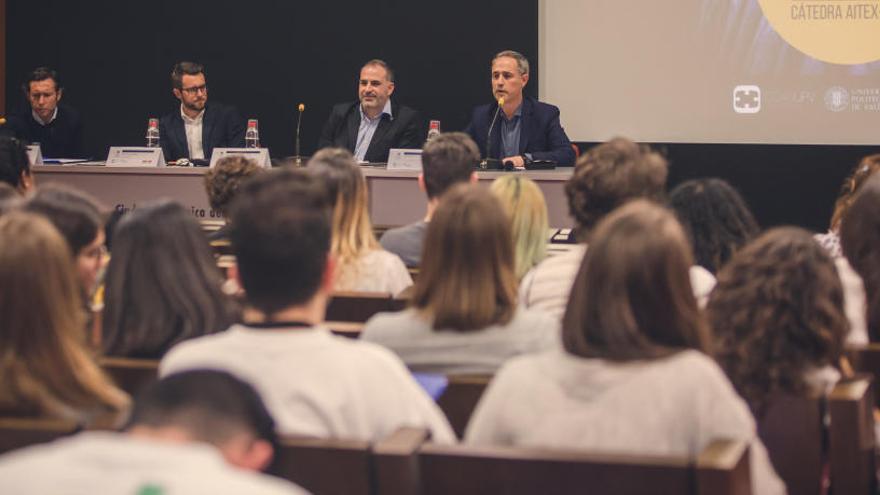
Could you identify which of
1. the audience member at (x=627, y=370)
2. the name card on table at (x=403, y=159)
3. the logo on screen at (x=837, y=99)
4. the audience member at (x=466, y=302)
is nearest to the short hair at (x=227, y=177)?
the audience member at (x=466, y=302)

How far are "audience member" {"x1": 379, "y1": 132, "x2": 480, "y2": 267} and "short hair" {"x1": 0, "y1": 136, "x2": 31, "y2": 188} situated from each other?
1.50 metres

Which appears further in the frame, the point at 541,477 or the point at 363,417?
the point at 363,417

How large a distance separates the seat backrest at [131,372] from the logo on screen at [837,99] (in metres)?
6.34

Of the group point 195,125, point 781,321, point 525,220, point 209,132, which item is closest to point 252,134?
Result: point 209,132

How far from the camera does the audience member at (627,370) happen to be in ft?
6.07

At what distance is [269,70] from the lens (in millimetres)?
8766

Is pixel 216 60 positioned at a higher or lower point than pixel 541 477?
higher

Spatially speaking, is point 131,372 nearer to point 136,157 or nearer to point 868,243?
point 868,243

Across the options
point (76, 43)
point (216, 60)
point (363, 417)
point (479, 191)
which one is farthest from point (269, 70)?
point (363, 417)

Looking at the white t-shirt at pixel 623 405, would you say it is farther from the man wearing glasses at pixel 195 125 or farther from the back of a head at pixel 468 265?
the man wearing glasses at pixel 195 125

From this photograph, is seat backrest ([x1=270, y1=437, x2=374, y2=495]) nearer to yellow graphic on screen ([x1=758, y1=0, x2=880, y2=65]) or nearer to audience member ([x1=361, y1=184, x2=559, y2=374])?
audience member ([x1=361, y1=184, x2=559, y2=374])

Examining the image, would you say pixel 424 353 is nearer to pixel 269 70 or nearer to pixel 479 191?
pixel 479 191

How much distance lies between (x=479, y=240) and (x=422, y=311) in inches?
7.8

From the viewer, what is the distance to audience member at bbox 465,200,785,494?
185 centimetres
